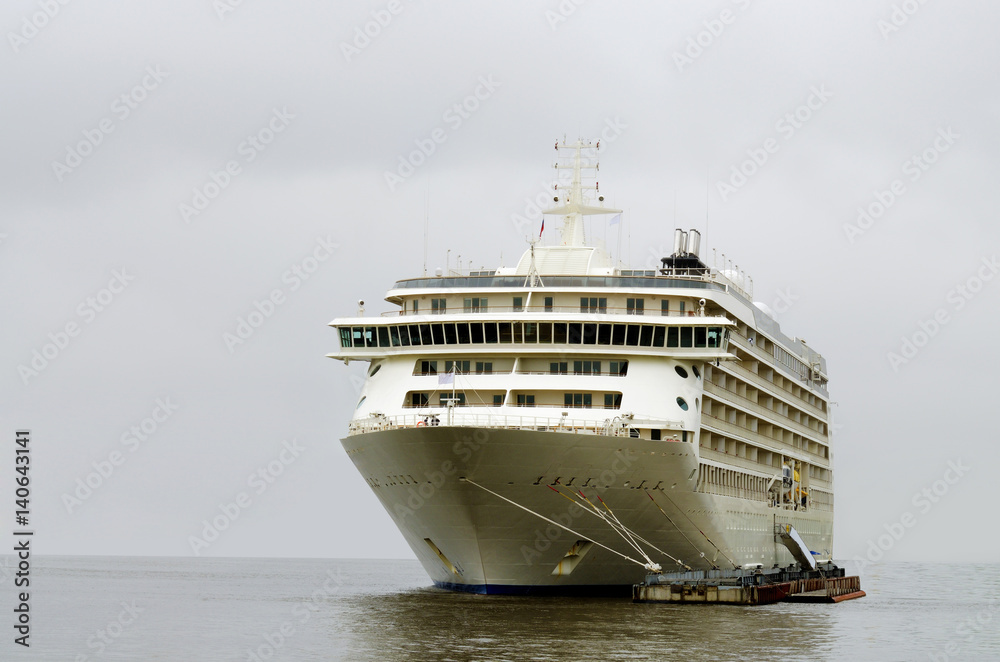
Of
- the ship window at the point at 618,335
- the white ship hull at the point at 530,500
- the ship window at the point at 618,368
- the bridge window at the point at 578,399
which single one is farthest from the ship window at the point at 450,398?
the ship window at the point at 618,335

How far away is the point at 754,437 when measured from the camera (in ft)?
186

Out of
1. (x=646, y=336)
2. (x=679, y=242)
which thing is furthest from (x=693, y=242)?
(x=646, y=336)

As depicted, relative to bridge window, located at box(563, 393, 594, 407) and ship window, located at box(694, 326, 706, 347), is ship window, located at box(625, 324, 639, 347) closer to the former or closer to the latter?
ship window, located at box(694, 326, 706, 347)

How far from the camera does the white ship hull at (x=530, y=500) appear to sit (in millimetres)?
41438

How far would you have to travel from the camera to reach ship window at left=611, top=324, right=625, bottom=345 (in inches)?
1834

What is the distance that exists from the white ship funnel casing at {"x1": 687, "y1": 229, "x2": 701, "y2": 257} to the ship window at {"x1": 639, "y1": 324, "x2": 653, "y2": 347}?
747 inches

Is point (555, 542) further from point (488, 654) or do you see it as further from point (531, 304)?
point (488, 654)

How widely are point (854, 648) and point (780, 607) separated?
40.8 feet

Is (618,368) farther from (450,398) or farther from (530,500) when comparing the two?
(530,500)

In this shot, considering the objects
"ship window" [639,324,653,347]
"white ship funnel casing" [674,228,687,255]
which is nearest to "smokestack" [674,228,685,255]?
"white ship funnel casing" [674,228,687,255]

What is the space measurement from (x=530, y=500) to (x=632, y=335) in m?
7.84

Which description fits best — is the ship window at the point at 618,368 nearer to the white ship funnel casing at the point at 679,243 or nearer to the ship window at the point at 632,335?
the ship window at the point at 632,335

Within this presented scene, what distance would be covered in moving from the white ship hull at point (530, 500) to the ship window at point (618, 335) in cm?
452

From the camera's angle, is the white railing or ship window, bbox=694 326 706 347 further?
ship window, bbox=694 326 706 347
